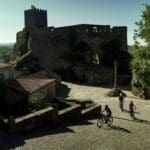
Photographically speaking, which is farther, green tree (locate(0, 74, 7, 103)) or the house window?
the house window

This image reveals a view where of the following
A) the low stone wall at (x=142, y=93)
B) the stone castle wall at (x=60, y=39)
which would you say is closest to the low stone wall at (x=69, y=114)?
the low stone wall at (x=142, y=93)

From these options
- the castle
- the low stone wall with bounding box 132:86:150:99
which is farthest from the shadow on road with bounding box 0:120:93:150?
the castle

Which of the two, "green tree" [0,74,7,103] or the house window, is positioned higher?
"green tree" [0,74,7,103]

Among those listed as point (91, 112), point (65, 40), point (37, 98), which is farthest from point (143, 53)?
point (65, 40)

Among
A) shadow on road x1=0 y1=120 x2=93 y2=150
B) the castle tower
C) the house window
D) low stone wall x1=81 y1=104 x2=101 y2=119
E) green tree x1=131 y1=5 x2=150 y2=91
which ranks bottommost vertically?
shadow on road x1=0 y1=120 x2=93 y2=150

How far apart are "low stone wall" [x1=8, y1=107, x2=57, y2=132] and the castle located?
31.0m

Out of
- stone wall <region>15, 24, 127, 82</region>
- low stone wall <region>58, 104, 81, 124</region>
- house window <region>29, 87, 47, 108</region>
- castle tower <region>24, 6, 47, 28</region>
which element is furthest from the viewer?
castle tower <region>24, 6, 47, 28</region>

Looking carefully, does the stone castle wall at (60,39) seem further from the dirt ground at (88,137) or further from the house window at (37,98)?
the dirt ground at (88,137)

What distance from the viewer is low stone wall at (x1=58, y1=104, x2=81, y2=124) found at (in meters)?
26.6

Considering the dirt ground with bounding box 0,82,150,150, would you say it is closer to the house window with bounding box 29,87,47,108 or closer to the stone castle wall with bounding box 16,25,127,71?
the house window with bounding box 29,87,47,108

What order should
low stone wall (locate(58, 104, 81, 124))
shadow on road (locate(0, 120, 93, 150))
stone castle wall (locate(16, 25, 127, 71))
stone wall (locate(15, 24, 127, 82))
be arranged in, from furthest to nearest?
1. stone castle wall (locate(16, 25, 127, 71))
2. stone wall (locate(15, 24, 127, 82))
3. low stone wall (locate(58, 104, 81, 124))
4. shadow on road (locate(0, 120, 93, 150))

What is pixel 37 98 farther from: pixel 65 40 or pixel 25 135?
pixel 65 40

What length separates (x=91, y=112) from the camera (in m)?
29.3

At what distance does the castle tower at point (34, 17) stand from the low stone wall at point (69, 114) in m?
57.5
